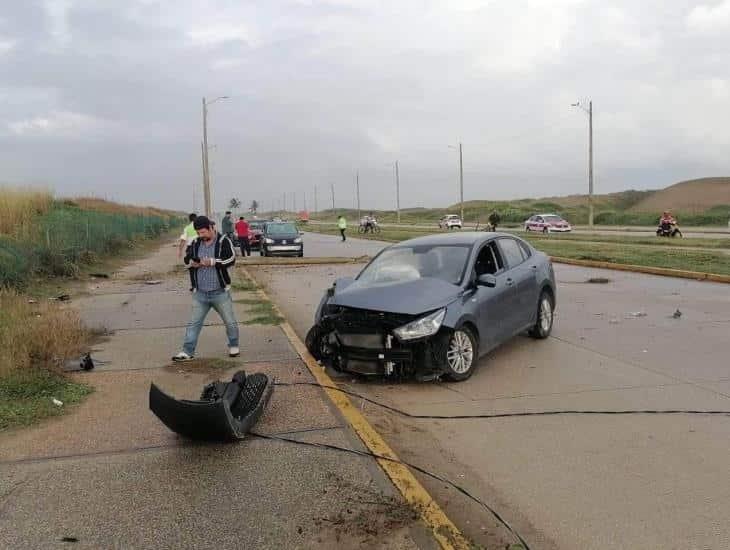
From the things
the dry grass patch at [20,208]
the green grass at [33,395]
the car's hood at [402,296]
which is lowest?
the green grass at [33,395]

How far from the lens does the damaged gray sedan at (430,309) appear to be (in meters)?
6.47

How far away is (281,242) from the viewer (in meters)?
27.6

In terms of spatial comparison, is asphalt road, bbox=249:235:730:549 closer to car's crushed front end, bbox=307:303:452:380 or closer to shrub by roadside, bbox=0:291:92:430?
car's crushed front end, bbox=307:303:452:380

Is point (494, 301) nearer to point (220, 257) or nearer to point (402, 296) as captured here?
point (402, 296)

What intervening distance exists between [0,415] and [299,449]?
2641mm

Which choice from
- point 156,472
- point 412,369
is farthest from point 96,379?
point 412,369

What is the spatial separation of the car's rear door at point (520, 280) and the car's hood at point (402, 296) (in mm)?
1372

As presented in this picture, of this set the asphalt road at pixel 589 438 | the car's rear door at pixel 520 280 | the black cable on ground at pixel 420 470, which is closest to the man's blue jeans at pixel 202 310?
the asphalt road at pixel 589 438

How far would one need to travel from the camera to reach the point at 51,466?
15.1ft

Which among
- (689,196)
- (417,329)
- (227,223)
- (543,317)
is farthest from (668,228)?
(689,196)

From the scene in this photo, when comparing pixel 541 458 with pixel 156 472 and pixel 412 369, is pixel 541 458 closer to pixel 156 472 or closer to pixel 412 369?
pixel 412 369

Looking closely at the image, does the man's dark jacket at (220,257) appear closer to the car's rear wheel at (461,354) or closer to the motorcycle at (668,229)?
the car's rear wheel at (461,354)

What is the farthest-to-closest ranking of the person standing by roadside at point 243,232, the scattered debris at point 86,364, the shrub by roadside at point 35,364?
1. the person standing by roadside at point 243,232
2. the scattered debris at point 86,364
3. the shrub by roadside at point 35,364

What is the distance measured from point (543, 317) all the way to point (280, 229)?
20.7m
